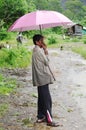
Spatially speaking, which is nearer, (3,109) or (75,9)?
(3,109)

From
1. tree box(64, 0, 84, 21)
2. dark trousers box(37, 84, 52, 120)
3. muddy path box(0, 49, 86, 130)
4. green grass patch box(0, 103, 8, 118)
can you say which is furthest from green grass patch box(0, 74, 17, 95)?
tree box(64, 0, 84, 21)

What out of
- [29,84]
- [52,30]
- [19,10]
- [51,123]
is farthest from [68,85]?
[52,30]

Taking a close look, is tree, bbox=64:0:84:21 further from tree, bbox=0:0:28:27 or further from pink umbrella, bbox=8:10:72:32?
pink umbrella, bbox=8:10:72:32

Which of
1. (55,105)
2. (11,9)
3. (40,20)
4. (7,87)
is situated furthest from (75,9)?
(40,20)

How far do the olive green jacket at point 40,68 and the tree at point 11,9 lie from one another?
1487 centimetres

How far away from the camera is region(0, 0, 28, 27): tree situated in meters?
23.0

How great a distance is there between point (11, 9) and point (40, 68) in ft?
53.5

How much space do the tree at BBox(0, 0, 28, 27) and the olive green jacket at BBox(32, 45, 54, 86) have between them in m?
14.9

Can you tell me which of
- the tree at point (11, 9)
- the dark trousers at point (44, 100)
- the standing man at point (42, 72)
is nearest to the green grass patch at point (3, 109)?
the dark trousers at point (44, 100)

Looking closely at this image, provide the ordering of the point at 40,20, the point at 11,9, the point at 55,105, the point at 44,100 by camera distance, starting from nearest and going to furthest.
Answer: the point at 44,100 → the point at 40,20 → the point at 55,105 → the point at 11,9

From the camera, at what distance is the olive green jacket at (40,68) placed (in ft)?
26.3

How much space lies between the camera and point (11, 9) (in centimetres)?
2384

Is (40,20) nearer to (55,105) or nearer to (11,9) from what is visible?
(55,105)

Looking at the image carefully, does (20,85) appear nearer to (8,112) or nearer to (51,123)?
(8,112)
